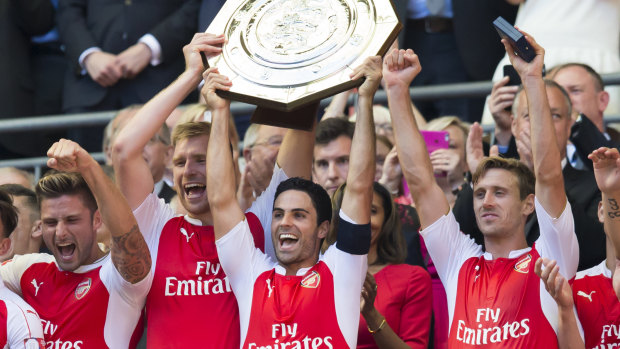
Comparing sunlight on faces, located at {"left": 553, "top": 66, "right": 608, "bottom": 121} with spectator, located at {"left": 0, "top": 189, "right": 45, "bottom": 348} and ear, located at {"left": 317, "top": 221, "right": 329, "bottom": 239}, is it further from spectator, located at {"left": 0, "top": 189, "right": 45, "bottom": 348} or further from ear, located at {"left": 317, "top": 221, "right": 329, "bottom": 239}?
spectator, located at {"left": 0, "top": 189, "right": 45, "bottom": 348}

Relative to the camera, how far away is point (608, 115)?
23.9ft

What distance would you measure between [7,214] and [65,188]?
326 mm

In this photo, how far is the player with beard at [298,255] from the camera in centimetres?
528

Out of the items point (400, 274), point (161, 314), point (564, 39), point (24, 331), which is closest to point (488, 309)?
point (400, 274)

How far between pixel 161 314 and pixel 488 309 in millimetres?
1503

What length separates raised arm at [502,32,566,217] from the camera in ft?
17.3

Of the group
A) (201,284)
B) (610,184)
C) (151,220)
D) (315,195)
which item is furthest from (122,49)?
(610,184)

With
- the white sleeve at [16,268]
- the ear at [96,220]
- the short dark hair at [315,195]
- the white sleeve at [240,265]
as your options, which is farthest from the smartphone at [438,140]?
the white sleeve at [16,268]

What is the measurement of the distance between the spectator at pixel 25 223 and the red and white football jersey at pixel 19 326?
3.03 ft

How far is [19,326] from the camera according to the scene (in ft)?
17.2

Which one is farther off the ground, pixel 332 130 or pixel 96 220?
pixel 332 130

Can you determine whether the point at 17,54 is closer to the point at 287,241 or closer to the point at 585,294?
the point at 287,241

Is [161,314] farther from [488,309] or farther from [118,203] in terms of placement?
[488,309]

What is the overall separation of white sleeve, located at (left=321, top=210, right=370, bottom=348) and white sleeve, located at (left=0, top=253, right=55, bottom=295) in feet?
4.82
